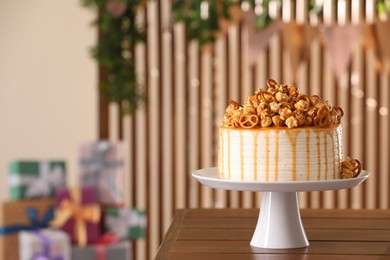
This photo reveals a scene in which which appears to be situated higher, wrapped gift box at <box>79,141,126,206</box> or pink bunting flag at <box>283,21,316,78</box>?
pink bunting flag at <box>283,21,316,78</box>

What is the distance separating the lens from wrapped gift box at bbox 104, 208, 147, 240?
3031 millimetres

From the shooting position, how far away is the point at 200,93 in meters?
3.47

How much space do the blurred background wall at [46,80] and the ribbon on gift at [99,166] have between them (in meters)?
0.75

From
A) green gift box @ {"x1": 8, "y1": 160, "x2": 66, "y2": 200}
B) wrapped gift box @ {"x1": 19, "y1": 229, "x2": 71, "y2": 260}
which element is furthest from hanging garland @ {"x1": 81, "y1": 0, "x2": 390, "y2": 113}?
wrapped gift box @ {"x1": 19, "y1": 229, "x2": 71, "y2": 260}

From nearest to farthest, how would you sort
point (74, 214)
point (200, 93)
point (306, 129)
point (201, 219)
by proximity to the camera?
point (306, 129) < point (201, 219) < point (74, 214) < point (200, 93)

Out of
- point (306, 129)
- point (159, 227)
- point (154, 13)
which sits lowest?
point (159, 227)

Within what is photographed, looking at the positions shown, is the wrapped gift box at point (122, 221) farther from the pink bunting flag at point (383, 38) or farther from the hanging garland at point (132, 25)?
the pink bunting flag at point (383, 38)

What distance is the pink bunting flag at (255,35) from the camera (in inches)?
135

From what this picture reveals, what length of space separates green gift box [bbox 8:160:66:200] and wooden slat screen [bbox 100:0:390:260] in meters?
0.50

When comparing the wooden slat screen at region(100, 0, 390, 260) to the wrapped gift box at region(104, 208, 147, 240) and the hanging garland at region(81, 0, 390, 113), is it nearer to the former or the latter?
the hanging garland at region(81, 0, 390, 113)

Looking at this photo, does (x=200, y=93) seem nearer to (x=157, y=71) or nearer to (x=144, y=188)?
(x=157, y=71)

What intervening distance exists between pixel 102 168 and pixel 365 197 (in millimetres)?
1073

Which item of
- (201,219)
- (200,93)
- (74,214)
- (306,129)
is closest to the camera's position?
(306,129)

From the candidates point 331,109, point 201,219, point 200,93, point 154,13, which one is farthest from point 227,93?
point 331,109
